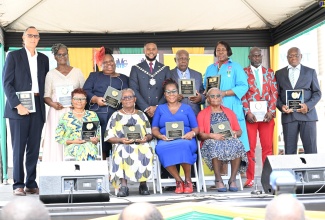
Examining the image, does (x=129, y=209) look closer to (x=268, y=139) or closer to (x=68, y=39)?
(x=268, y=139)

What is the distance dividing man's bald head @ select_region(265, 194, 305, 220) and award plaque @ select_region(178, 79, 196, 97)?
4.94 metres

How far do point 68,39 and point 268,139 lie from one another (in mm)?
3515

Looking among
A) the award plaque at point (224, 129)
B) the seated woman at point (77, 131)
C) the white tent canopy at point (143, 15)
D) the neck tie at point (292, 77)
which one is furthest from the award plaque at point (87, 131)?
the neck tie at point (292, 77)

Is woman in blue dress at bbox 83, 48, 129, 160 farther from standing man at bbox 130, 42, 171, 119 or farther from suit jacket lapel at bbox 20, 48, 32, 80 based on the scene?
suit jacket lapel at bbox 20, 48, 32, 80

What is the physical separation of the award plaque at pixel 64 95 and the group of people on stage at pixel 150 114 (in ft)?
0.12

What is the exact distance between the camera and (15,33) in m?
8.99

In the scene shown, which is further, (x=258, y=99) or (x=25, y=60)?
(x=258, y=99)

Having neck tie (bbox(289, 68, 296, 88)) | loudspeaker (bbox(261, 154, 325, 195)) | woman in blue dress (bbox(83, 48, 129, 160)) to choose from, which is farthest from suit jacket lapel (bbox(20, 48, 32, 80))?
neck tie (bbox(289, 68, 296, 88))

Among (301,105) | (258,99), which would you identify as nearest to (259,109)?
(258,99)

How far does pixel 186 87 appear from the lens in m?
7.24

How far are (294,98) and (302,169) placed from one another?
6.38 feet

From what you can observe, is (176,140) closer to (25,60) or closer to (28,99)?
(28,99)

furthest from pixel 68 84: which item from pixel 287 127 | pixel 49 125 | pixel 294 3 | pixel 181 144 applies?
pixel 294 3

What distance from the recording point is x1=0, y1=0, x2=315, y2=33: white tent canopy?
28.3ft
